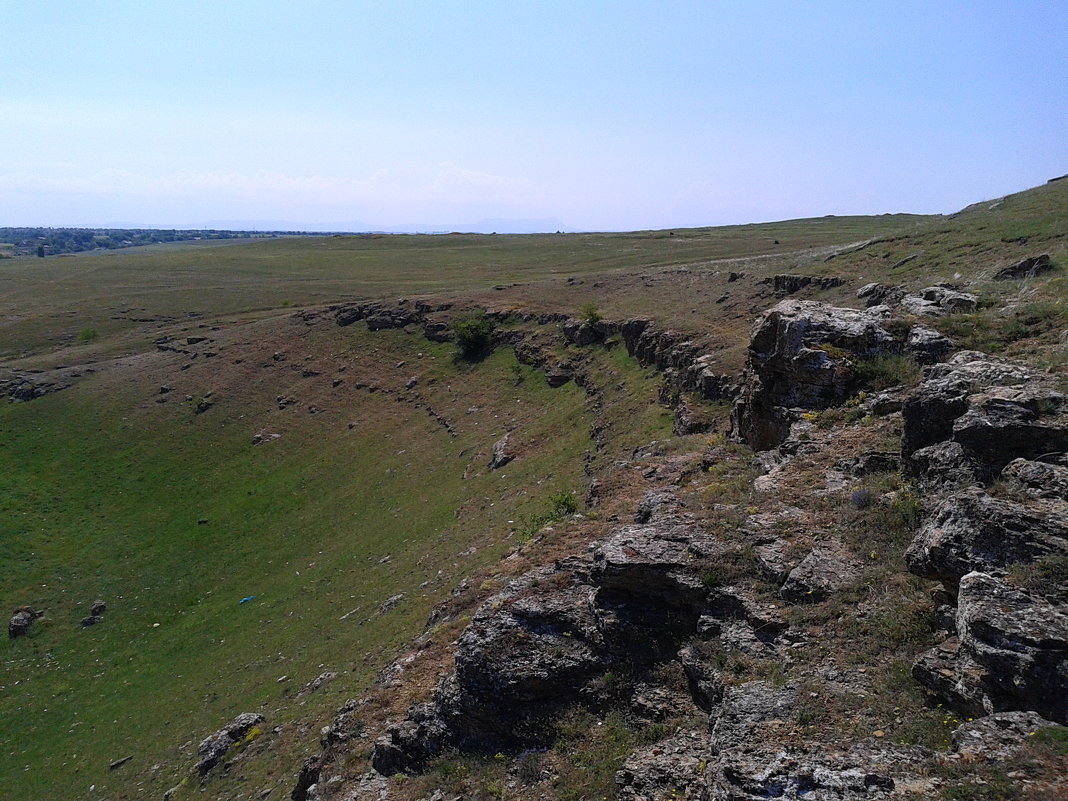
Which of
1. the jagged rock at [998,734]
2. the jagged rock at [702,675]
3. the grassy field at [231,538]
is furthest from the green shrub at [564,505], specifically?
the jagged rock at [998,734]

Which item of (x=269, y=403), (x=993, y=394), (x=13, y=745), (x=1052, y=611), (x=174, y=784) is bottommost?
(x=13, y=745)

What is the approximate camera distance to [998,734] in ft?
27.2

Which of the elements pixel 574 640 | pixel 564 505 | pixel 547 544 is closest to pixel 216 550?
pixel 564 505

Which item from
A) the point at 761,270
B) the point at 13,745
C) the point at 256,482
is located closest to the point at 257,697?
the point at 13,745

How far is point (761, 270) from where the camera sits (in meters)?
52.7

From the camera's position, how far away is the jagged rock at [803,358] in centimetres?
1898

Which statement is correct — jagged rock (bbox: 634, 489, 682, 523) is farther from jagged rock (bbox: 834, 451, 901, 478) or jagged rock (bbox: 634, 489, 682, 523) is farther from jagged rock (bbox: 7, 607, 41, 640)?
jagged rock (bbox: 7, 607, 41, 640)

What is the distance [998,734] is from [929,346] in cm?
1224

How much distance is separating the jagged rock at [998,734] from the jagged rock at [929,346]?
1155cm

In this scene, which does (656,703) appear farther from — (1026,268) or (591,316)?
(591,316)

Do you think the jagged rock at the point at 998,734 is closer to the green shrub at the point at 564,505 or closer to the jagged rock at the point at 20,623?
the green shrub at the point at 564,505

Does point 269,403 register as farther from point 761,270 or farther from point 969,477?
point 969,477

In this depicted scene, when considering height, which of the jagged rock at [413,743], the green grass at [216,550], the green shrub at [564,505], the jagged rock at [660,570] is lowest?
the green grass at [216,550]

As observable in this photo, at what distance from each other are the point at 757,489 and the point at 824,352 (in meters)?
5.24
